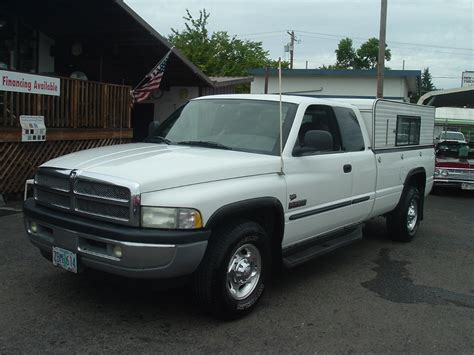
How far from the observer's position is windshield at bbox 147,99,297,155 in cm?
484

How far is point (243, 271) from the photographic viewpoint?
170 inches

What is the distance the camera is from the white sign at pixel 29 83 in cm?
891

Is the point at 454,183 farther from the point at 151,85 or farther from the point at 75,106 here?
the point at 75,106

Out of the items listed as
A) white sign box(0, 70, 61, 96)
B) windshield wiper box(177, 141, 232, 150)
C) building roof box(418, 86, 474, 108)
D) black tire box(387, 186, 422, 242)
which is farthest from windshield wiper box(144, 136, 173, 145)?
building roof box(418, 86, 474, 108)

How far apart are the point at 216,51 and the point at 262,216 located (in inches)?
1160

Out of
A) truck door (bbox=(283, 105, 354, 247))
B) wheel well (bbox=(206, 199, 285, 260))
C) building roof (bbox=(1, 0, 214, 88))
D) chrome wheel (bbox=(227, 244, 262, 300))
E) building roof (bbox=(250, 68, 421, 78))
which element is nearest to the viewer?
wheel well (bbox=(206, 199, 285, 260))

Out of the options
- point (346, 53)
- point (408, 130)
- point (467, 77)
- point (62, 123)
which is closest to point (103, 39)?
point (62, 123)

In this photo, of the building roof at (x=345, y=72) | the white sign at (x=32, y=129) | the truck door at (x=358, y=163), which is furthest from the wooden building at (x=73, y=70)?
the building roof at (x=345, y=72)

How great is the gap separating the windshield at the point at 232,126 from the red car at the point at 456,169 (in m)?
9.02

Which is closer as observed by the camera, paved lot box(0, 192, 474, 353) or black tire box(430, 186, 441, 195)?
paved lot box(0, 192, 474, 353)

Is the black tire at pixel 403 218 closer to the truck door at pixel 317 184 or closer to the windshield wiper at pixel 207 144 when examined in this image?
the truck door at pixel 317 184

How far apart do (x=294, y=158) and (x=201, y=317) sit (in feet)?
5.41

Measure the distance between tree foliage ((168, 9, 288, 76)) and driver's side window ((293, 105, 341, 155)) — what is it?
24363mm

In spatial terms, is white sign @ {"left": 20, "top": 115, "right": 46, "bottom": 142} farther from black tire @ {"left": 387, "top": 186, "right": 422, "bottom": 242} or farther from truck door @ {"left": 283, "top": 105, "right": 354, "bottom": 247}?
black tire @ {"left": 387, "top": 186, "right": 422, "bottom": 242}
